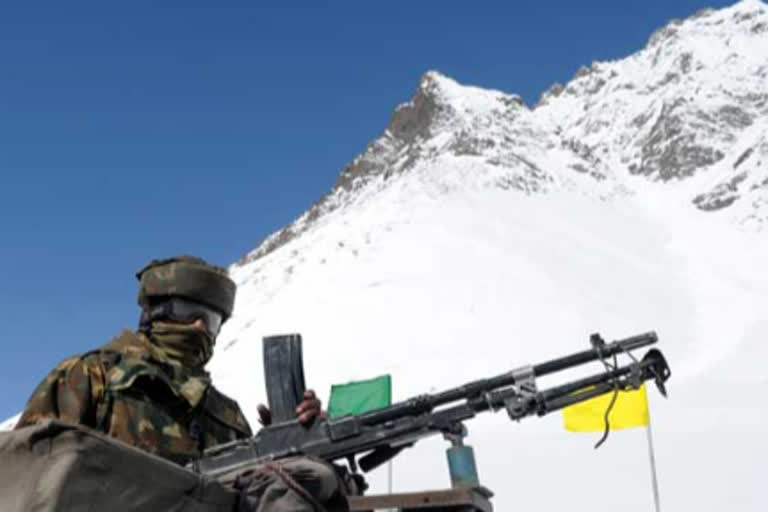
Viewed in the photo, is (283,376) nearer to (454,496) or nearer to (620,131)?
(454,496)

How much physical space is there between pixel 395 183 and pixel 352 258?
14.6 meters

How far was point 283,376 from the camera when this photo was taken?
3.38 meters

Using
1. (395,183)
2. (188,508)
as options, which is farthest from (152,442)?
(395,183)

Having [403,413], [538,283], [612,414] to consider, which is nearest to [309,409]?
[403,413]

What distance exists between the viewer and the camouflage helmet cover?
328 cm

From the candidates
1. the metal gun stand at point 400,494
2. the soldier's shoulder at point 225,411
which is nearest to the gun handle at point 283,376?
the metal gun stand at point 400,494

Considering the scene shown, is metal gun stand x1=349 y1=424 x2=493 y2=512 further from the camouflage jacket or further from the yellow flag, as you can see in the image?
the yellow flag

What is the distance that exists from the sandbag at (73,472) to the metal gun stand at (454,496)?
3.68 feet

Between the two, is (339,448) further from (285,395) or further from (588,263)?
(588,263)

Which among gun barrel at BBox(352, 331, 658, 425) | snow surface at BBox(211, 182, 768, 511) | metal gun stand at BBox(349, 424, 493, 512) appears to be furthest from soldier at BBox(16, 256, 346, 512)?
snow surface at BBox(211, 182, 768, 511)

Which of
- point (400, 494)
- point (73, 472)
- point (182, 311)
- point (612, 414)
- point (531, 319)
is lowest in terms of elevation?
point (73, 472)

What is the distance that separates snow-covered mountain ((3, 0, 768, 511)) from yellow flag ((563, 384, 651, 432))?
11.1ft

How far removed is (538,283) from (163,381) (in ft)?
118

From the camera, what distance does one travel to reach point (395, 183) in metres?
54.6
